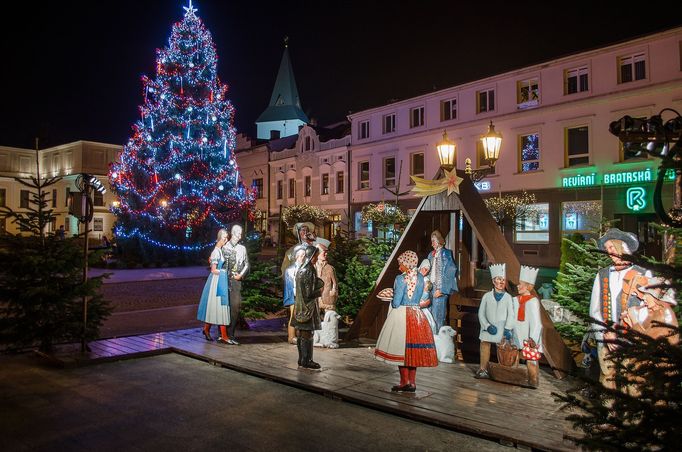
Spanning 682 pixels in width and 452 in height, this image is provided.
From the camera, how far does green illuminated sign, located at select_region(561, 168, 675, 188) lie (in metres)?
25.3

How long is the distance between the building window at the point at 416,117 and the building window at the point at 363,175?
514 centimetres

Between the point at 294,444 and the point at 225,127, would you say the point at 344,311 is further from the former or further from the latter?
the point at 225,127

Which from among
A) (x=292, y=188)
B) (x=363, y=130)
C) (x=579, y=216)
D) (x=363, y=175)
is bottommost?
(x=579, y=216)

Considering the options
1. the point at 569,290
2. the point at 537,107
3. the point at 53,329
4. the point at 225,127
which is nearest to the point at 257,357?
the point at 53,329

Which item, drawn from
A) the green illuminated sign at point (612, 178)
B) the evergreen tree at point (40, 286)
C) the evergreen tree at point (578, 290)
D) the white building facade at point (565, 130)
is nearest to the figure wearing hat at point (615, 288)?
the evergreen tree at point (578, 290)

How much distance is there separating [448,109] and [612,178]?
11666 millimetres

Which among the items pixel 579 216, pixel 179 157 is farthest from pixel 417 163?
pixel 179 157

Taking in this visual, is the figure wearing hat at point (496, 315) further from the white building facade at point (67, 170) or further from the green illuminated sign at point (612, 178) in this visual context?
the white building facade at point (67, 170)

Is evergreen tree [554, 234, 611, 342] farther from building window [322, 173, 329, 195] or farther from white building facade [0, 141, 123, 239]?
white building facade [0, 141, 123, 239]

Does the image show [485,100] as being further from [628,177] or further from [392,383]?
[392,383]

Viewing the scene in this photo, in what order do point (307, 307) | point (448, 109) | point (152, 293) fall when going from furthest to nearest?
point (448, 109) < point (152, 293) < point (307, 307)

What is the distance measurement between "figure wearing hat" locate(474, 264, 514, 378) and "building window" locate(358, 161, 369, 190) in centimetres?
3224

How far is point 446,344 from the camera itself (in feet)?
28.3

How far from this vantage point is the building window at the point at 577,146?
2800cm
